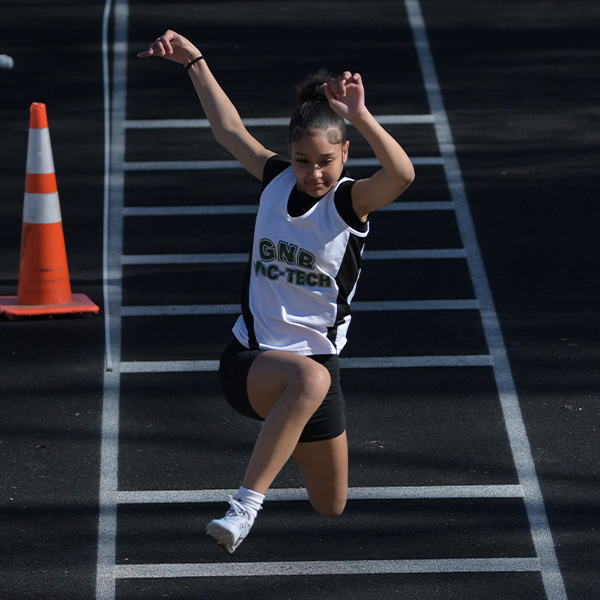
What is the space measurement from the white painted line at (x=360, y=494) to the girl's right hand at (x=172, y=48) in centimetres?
251

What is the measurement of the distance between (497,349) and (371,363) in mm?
872

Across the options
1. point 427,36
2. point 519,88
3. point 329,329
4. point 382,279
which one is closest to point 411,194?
point 382,279

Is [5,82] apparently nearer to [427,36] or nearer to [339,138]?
[427,36]

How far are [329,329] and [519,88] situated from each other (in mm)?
8434

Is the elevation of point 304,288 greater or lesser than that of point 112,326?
greater

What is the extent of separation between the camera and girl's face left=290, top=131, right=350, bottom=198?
5.20 meters

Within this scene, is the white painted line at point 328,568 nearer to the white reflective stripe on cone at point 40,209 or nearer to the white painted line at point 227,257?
the white reflective stripe on cone at point 40,209

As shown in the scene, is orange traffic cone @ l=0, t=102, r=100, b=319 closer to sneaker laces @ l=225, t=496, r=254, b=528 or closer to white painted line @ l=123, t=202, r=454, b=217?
white painted line @ l=123, t=202, r=454, b=217

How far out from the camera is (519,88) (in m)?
13.4

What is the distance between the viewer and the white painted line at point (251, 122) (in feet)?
40.9

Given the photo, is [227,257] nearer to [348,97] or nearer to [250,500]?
[250,500]

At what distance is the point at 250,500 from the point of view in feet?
16.8

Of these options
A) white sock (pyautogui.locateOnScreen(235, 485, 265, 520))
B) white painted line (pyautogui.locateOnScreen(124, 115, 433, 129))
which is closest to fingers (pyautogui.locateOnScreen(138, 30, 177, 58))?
white sock (pyautogui.locateOnScreen(235, 485, 265, 520))

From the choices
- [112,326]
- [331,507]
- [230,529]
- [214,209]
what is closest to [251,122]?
[214,209]
